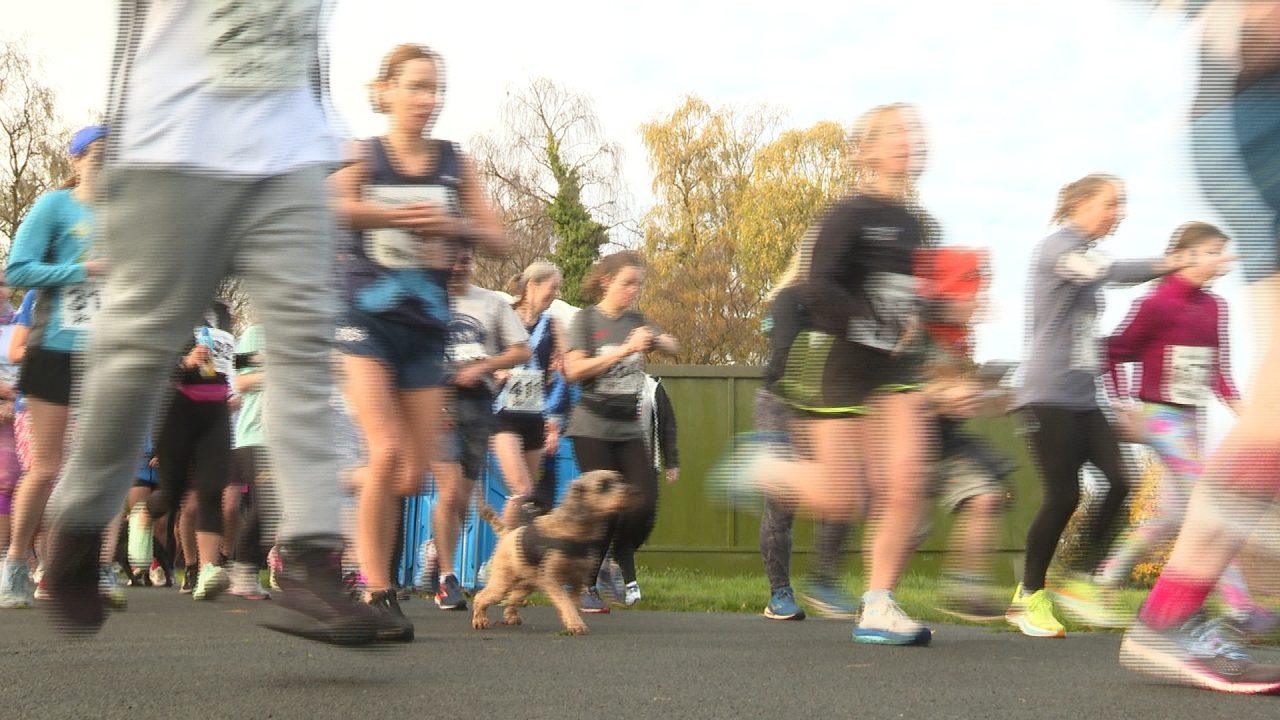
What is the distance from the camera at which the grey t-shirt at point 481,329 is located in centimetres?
777

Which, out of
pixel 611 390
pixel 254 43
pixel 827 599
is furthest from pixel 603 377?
pixel 254 43

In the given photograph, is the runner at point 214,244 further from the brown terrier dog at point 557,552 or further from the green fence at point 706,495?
the green fence at point 706,495

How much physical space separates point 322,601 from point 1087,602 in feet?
14.1

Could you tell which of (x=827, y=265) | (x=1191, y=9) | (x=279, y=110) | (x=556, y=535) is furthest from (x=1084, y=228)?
(x=279, y=110)

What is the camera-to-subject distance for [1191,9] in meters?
3.14

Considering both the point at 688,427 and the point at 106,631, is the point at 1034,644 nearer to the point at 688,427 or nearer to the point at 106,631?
the point at 106,631

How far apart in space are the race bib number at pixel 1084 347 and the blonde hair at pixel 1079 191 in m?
0.49

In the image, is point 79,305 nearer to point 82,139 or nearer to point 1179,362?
point 82,139

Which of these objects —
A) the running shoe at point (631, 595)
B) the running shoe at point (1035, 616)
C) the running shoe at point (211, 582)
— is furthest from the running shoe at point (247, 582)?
the running shoe at point (1035, 616)

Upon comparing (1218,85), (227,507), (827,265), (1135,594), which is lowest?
(1135,594)

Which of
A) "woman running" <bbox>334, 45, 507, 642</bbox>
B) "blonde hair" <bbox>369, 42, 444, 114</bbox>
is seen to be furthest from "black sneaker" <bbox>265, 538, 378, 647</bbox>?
"blonde hair" <bbox>369, 42, 444, 114</bbox>

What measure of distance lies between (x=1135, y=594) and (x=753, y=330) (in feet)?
138

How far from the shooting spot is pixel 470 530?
10406 millimetres

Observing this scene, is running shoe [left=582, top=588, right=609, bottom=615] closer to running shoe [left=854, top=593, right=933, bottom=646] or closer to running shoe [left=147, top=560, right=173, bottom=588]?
running shoe [left=854, top=593, right=933, bottom=646]
